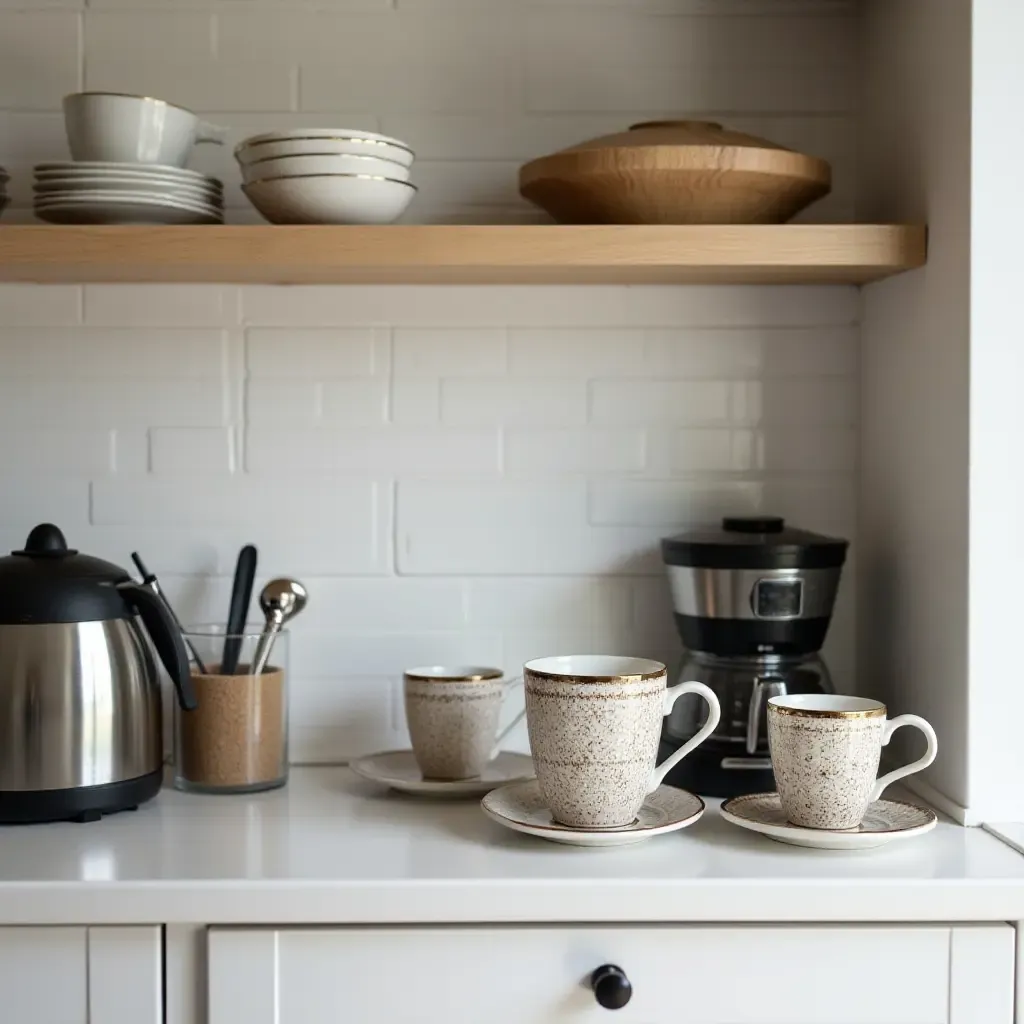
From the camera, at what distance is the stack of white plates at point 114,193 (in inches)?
53.4

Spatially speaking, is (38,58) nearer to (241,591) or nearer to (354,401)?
(354,401)

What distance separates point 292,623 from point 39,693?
394 mm

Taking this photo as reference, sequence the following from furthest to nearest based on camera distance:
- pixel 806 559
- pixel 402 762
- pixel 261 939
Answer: pixel 402 762
pixel 806 559
pixel 261 939

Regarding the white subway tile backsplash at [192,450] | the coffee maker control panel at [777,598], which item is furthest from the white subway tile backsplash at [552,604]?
the white subway tile backsplash at [192,450]

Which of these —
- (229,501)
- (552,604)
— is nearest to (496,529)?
(552,604)

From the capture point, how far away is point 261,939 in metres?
1.12

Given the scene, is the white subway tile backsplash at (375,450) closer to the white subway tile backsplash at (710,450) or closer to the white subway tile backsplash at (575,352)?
the white subway tile backsplash at (575,352)

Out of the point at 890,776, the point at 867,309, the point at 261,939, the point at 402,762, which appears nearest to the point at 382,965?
the point at 261,939

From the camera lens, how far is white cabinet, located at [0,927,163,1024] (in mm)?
1115

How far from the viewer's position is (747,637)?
1.42 m

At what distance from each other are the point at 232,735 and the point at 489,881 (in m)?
0.43

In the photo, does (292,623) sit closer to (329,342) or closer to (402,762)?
(402,762)

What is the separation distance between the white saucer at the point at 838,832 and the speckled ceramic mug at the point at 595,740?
11 cm

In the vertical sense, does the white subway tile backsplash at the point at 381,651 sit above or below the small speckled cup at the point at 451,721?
above
